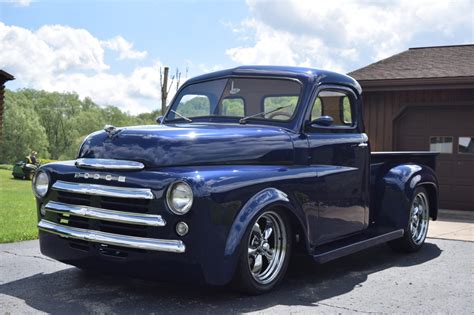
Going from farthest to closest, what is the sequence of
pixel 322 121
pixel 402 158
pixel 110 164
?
pixel 402 158, pixel 322 121, pixel 110 164

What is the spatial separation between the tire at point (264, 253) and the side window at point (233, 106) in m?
1.23

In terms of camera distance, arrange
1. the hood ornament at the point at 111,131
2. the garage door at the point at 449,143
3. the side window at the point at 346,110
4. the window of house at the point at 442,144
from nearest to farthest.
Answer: the hood ornament at the point at 111,131, the side window at the point at 346,110, the garage door at the point at 449,143, the window of house at the point at 442,144

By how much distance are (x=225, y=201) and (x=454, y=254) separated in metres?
3.78

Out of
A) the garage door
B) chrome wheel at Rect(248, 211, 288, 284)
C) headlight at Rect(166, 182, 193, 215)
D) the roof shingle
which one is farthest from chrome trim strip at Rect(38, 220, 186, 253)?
the garage door

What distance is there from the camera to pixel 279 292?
4.52 meters

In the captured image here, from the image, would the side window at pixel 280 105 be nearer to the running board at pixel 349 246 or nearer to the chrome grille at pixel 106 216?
the running board at pixel 349 246

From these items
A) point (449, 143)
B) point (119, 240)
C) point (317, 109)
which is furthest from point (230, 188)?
point (449, 143)

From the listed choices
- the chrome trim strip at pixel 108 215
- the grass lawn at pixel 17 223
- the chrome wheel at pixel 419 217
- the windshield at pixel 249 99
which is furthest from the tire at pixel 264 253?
the grass lawn at pixel 17 223

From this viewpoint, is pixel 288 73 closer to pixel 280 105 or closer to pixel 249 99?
pixel 280 105

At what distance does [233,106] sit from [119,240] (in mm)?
1925

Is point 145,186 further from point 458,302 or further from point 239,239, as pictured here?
point 458,302

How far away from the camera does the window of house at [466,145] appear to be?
1102 cm

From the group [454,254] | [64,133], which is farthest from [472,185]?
[64,133]

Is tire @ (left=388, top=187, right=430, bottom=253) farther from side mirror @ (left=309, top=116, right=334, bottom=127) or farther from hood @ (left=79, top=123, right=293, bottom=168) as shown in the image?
hood @ (left=79, top=123, right=293, bottom=168)
